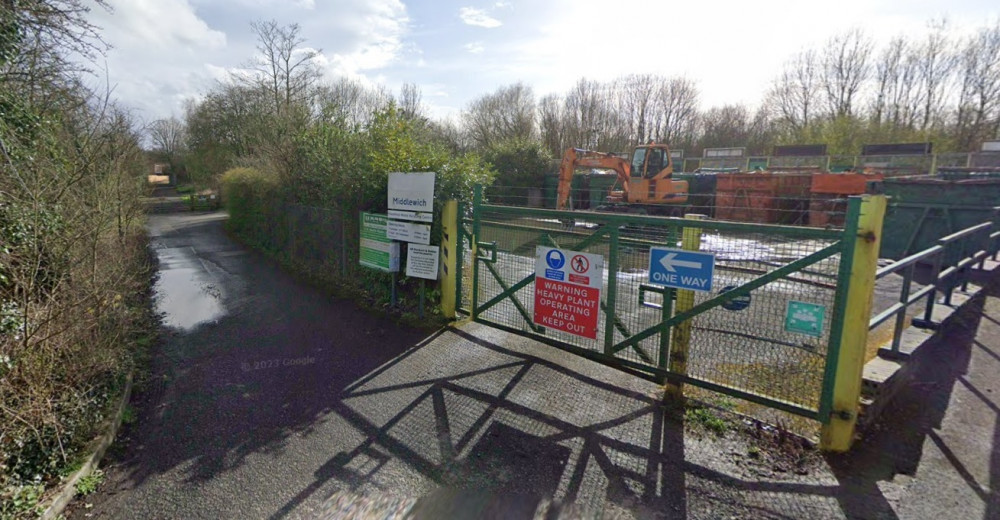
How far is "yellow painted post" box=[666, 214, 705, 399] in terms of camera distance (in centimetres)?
402

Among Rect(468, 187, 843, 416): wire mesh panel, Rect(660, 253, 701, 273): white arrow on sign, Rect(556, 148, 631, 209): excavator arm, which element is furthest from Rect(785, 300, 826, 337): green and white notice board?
Rect(556, 148, 631, 209): excavator arm

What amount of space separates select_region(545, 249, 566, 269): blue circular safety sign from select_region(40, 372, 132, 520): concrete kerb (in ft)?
13.1

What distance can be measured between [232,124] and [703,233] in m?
31.1

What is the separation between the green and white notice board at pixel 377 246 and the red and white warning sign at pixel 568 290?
2.73m

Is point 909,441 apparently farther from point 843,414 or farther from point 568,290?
point 568,290

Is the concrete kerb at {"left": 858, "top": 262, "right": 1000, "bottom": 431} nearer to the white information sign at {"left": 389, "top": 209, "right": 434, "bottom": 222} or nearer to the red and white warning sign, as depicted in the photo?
the red and white warning sign

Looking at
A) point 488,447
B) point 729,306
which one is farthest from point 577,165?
point 488,447

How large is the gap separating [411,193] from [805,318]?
191 inches

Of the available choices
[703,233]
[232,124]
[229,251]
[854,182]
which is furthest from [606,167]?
[232,124]

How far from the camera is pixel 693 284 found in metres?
3.94

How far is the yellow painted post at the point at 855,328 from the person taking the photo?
323cm

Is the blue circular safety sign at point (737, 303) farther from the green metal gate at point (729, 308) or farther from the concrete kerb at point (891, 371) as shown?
the concrete kerb at point (891, 371)

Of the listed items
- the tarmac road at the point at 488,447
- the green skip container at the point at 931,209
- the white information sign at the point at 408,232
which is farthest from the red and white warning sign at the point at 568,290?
the green skip container at the point at 931,209

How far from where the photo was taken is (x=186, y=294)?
8.84m
